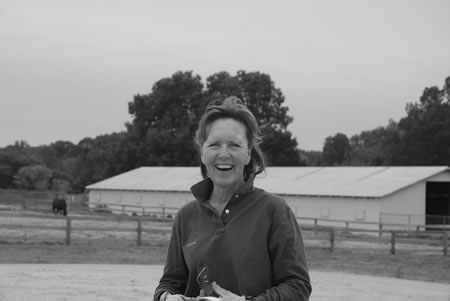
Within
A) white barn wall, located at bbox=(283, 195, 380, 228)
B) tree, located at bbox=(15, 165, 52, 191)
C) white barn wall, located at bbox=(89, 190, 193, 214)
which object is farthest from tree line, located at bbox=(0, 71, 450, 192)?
white barn wall, located at bbox=(283, 195, 380, 228)

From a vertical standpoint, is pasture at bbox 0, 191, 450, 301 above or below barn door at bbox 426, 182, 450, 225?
below

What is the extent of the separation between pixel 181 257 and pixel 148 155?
210 feet

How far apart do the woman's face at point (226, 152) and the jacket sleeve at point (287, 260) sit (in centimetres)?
26

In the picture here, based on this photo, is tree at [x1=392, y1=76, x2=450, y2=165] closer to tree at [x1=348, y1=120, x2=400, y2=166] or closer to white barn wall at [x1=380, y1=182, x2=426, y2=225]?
tree at [x1=348, y1=120, x2=400, y2=166]

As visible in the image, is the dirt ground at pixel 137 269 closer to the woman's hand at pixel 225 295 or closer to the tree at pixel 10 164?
the woman's hand at pixel 225 295

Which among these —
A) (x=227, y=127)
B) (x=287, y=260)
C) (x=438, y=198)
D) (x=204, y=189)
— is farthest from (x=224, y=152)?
(x=438, y=198)

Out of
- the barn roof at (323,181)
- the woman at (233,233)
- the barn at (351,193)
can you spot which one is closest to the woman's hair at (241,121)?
the woman at (233,233)

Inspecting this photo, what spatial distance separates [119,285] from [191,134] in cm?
5457

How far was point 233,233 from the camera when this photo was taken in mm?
2857

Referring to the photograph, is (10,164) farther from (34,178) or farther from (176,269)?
(176,269)

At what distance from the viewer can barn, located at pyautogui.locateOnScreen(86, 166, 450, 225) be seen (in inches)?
1339

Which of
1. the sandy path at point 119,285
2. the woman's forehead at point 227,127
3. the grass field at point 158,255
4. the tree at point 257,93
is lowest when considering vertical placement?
the grass field at point 158,255

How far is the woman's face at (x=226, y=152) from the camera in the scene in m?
2.96

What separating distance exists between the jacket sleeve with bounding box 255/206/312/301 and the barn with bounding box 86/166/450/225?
26.5 meters
